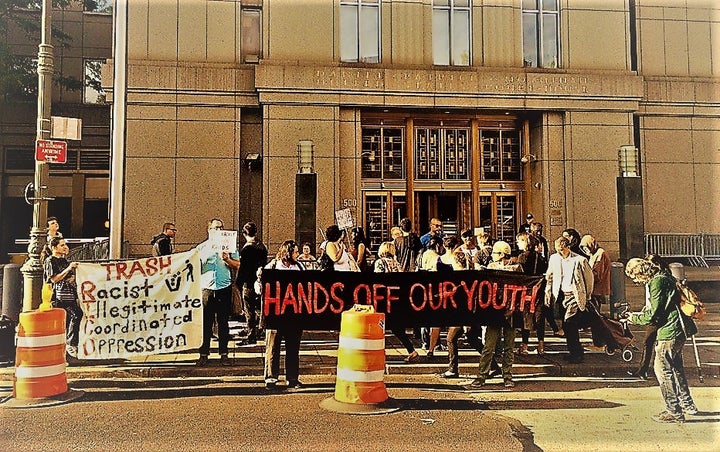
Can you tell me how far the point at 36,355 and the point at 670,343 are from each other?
23.4 feet

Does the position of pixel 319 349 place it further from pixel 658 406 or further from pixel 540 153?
pixel 540 153

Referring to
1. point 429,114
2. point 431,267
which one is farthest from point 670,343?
point 429,114

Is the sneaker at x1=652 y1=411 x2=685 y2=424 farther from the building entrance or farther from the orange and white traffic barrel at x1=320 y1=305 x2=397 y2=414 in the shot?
the building entrance

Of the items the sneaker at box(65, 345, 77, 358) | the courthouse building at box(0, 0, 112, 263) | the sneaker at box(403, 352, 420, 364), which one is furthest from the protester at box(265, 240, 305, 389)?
the courthouse building at box(0, 0, 112, 263)

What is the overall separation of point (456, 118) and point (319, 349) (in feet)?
27.1

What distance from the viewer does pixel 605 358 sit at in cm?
853

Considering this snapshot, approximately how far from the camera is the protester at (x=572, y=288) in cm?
834

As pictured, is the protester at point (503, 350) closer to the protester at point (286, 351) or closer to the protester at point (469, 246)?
the protester at point (469, 246)

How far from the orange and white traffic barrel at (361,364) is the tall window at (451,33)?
1015 centimetres

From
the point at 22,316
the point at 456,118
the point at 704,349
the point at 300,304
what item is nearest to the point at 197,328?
the point at 300,304

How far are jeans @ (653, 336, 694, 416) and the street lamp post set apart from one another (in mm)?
8153

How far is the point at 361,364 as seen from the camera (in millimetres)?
6223

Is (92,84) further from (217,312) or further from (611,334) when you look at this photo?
(611,334)

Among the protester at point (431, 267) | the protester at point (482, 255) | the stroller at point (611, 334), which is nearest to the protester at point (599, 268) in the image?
the stroller at point (611, 334)
